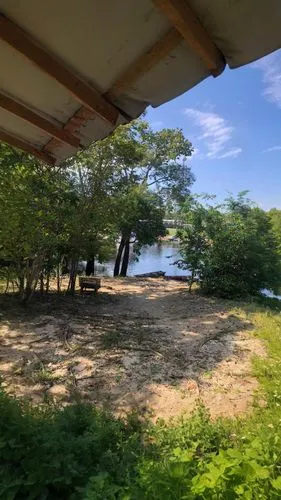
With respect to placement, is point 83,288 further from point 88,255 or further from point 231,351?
point 231,351

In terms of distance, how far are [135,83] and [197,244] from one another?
1012cm

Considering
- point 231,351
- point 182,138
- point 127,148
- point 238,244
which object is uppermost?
point 182,138

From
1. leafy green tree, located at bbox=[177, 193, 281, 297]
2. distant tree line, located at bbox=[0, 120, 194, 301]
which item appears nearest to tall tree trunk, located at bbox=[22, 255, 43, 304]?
distant tree line, located at bbox=[0, 120, 194, 301]

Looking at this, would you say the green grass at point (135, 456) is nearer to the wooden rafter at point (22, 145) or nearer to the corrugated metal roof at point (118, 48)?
the corrugated metal roof at point (118, 48)

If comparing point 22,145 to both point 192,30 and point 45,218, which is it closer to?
point 192,30

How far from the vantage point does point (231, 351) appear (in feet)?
18.4

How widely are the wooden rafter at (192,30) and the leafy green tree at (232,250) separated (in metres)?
9.62

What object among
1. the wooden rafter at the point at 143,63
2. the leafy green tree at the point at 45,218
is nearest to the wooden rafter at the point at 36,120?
the wooden rafter at the point at 143,63

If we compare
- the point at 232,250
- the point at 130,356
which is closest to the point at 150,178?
the point at 232,250

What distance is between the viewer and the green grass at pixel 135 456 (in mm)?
1571

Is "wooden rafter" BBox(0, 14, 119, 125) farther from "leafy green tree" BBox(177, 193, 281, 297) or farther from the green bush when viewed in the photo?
"leafy green tree" BBox(177, 193, 281, 297)

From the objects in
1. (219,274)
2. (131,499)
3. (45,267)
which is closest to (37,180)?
(45,267)

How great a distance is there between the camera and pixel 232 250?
10953 millimetres

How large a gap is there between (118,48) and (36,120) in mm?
929
